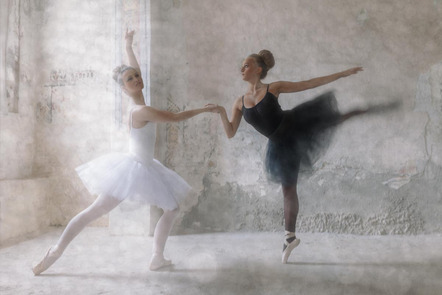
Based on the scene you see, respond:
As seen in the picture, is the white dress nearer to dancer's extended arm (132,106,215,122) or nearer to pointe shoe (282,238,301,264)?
dancer's extended arm (132,106,215,122)

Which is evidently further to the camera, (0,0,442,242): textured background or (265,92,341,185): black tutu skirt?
(0,0,442,242): textured background

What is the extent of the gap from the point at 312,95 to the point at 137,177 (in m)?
2.11

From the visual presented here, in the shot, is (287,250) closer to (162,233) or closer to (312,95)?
(162,233)

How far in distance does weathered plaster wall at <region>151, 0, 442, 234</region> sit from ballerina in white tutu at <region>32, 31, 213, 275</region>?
1.12m

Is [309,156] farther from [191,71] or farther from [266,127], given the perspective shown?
[191,71]

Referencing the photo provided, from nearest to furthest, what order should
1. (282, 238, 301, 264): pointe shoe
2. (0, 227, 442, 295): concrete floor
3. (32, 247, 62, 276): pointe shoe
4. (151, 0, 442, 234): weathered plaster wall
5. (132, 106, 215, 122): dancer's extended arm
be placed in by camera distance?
(0, 227, 442, 295): concrete floor → (32, 247, 62, 276): pointe shoe → (132, 106, 215, 122): dancer's extended arm → (282, 238, 301, 264): pointe shoe → (151, 0, 442, 234): weathered plaster wall

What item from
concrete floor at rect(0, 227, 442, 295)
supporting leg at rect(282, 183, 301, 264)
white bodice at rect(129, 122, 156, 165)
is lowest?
concrete floor at rect(0, 227, 442, 295)

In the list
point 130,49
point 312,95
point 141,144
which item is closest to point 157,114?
point 141,144

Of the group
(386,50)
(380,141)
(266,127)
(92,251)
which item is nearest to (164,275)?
(92,251)

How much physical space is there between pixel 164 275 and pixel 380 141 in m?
2.49

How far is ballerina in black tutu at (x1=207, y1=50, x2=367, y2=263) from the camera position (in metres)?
2.97

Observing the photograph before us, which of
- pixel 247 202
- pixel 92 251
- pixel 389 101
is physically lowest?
pixel 92 251

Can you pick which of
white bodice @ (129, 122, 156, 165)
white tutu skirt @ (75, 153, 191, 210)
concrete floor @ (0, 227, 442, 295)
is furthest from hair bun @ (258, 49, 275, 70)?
concrete floor @ (0, 227, 442, 295)

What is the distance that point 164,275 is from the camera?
2619 millimetres
